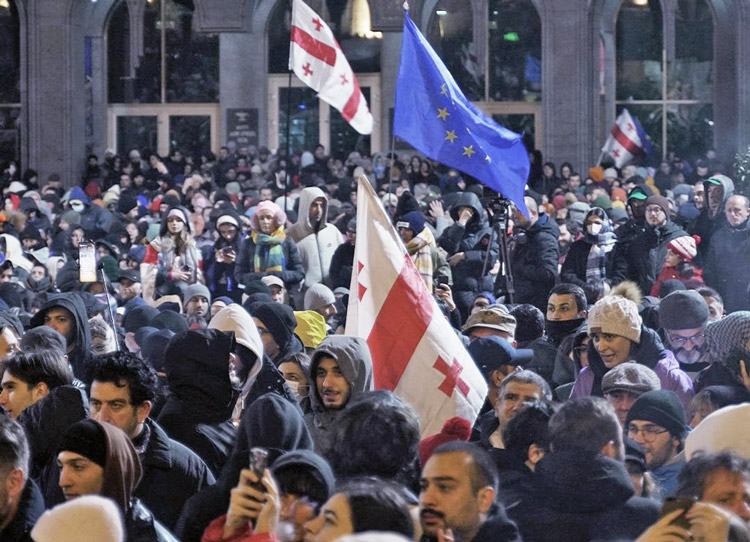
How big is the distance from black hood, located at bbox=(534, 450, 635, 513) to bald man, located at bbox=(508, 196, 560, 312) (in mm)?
6345

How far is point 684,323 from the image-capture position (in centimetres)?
808

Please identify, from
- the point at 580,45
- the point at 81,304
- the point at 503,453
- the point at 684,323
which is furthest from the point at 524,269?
the point at 580,45

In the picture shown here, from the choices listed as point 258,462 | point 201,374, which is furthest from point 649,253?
point 258,462

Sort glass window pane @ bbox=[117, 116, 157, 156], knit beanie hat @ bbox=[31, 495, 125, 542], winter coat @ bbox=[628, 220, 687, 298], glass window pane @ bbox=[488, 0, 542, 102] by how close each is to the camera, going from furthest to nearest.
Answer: glass window pane @ bbox=[117, 116, 157, 156], glass window pane @ bbox=[488, 0, 542, 102], winter coat @ bbox=[628, 220, 687, 298], knit beanie hat @ bbox=[31, 495, 125, 542]

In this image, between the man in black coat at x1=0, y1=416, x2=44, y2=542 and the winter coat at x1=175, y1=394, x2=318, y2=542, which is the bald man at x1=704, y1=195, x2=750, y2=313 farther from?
the man in black coat at x1=0, y1=416, x2=44, y2=542

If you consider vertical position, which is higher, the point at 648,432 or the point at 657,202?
the point at 657,202

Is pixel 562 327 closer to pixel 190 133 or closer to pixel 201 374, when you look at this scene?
pixel 201 374

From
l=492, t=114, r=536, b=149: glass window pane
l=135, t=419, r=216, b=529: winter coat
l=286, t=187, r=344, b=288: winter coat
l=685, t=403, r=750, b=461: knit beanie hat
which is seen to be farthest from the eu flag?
l=492, t=114, r=536, b=149: glass window pane

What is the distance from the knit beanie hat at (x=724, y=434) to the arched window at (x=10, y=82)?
23.7 meters

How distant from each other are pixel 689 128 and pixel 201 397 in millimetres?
Result: 21303

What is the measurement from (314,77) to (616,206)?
4617mm

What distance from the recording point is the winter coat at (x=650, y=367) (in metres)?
7.22

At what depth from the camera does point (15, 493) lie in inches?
188

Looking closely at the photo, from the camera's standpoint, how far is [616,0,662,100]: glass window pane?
87.4 ft
